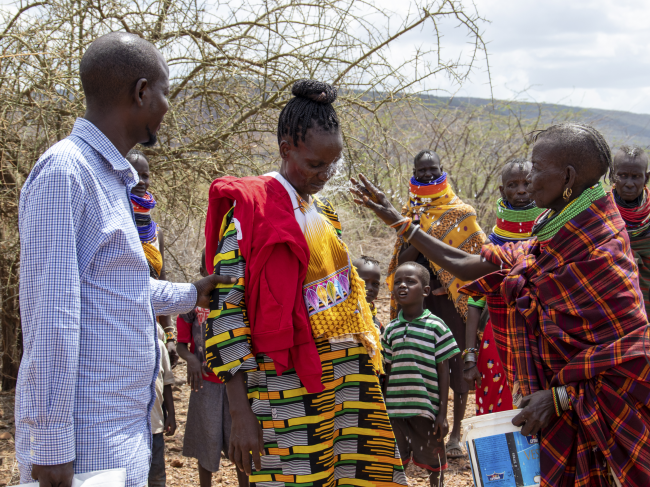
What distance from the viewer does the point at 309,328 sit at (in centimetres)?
206

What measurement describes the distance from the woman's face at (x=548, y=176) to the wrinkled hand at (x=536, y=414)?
74cm

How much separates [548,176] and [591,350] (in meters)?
0.67

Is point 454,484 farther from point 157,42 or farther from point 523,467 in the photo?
point 157,42

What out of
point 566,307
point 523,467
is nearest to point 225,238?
point 566,307

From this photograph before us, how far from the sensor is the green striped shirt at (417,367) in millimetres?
3209

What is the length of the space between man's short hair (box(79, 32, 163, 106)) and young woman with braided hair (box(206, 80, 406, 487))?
55 cm

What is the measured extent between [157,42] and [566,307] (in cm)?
424

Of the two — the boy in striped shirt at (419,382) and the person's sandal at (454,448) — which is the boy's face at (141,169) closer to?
the boy in striped shirt at (419,382)

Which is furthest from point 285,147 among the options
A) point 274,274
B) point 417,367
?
point 417,367

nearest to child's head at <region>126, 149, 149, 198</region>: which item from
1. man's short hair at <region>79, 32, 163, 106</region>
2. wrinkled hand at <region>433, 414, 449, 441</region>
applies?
man's short hair at <region>79, 32, 163, 106</region>

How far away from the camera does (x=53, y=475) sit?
54.0 inches

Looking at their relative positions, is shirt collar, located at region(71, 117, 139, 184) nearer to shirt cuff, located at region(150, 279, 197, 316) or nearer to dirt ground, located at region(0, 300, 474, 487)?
shirt cuff, located at region(150, 279, 197, 316)

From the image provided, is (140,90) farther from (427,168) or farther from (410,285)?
(427,168)

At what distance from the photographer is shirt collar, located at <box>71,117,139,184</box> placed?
1.55 metres
